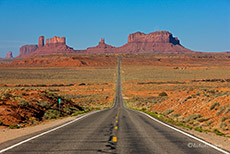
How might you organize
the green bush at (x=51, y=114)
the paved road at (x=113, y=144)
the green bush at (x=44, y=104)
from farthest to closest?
1. the green bush at (x=44, y=104)
2. the green bush at (x=51, y=114)
3. the paved road at (x=113, y=144)

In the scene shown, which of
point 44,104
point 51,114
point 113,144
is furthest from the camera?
point 44,104

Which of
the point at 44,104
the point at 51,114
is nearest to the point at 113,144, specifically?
the point at 51,114

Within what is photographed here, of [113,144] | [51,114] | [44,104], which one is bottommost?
[51,114]

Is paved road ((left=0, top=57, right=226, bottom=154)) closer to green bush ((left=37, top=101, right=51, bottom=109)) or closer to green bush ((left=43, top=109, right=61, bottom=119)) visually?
green bush ((left=43, top=109, right=61, bottom=119))

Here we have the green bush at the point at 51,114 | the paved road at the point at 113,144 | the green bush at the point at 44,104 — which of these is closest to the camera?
the paved road at the point at 113,144

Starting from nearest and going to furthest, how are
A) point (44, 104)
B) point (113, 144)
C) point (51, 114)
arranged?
point (113, 144) → point (51, 114) → point (44, 104)

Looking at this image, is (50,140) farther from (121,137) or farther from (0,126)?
(0,126)

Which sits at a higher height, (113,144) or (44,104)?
(44,104)

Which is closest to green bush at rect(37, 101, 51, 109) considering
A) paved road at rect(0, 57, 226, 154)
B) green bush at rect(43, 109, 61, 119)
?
green bush at rect(43, 109, 61, 119)

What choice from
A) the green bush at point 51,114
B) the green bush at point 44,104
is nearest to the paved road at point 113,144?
the green bush at point 51,114

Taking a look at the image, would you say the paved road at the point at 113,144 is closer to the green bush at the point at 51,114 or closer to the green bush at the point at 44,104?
the green bush at the point at 51,114

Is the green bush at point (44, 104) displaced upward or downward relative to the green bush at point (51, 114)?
upward

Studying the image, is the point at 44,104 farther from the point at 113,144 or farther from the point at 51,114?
the point at 113,144

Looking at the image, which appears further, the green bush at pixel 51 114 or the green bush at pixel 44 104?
the green bush at pixel 44 104
